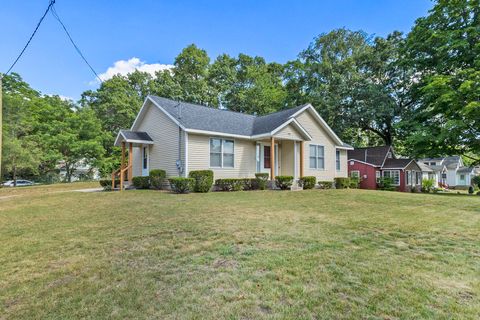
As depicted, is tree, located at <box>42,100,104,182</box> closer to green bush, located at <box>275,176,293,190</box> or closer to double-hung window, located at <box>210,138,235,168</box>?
double-hung window, located at <box>210,138,235,168</box>

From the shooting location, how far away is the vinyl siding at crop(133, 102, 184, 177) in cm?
1434

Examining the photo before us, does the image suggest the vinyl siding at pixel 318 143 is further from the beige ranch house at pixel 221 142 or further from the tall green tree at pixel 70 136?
the tall green tree at pixel 70 136

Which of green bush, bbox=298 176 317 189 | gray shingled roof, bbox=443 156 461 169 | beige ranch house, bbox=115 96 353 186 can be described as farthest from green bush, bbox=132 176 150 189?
gray shingled roof, bbox=443 156 461 169

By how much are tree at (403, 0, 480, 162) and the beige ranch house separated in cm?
774

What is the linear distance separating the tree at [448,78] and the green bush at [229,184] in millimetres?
14548

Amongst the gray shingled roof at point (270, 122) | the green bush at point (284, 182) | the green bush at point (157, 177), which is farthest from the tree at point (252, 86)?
the green bush at point (157, 177)

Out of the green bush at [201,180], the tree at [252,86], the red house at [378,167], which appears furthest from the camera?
the tree at [252,86]

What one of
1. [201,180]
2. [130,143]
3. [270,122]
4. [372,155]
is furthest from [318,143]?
[130,143]

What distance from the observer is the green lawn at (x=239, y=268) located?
2.66m

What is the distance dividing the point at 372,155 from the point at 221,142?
62.6 feet

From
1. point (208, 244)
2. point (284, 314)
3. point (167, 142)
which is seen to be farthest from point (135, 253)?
point (167, 142)

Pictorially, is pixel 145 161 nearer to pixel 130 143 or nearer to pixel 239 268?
pixel 130 143

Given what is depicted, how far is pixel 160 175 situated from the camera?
14.0m

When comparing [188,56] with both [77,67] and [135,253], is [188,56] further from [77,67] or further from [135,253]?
[135,253]
